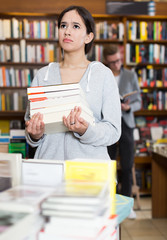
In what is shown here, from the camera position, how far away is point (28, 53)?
451 cm

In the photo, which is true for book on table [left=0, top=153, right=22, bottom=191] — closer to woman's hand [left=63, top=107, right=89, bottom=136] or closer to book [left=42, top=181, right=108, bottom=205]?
book [left=42, top=181, right=108, bottom=205]

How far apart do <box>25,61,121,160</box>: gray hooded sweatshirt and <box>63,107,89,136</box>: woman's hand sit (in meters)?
0.09

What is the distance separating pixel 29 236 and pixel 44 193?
4.3 inches

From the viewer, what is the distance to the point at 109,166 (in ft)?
2.79

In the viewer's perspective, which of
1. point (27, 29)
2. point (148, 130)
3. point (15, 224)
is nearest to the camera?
point (15, 224)

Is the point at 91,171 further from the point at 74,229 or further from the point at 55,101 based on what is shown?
the point at 55,101

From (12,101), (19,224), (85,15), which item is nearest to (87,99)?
(85,15)

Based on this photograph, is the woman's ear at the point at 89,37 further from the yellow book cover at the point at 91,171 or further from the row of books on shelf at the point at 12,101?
the row of books on shelf at the point at 12,101

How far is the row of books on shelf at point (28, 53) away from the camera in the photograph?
4.48 meters

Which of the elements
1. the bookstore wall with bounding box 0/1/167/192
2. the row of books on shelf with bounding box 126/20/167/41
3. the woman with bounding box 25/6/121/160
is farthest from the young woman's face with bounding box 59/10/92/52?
the row of books on shelf with bounding box 126/20/167/41

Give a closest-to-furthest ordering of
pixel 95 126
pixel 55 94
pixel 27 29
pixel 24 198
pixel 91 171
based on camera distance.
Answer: pixel 24 198 → pixel 91 171 → pixel 55 94 → pixel 95 126 → pixel 27 29

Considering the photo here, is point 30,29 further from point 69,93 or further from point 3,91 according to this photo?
point 69,93

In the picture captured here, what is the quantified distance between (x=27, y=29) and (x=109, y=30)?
1.12 meters

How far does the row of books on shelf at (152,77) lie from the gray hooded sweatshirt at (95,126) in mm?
3260
